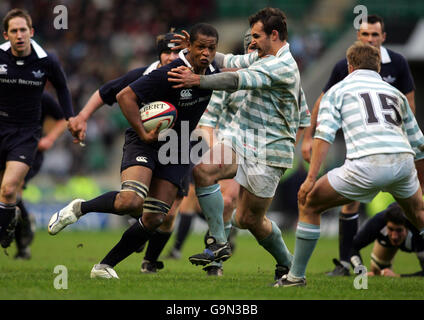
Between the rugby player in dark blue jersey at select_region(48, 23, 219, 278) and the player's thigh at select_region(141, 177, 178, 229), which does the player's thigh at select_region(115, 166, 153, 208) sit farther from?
the player's thigh at select_region(141, 177, 178, 229)

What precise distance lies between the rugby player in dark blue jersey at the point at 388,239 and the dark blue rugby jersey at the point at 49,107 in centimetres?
446

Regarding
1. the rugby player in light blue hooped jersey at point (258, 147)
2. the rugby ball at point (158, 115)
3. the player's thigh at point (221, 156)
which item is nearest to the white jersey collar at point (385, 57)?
the rugby player in light blue hooped jersey at point (258, 147)

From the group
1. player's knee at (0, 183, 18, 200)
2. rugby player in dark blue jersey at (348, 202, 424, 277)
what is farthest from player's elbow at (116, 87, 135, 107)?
rugby player in dark blue jersey at (348, 202, 424, 277)

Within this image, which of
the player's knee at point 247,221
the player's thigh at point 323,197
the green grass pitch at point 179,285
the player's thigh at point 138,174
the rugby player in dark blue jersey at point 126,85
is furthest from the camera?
the rugby player in dark blue jersey at point 126,85

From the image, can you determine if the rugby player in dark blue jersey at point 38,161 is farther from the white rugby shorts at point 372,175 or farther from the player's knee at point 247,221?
the white rugby shorts at point 372,175

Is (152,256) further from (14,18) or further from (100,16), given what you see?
(100,16)

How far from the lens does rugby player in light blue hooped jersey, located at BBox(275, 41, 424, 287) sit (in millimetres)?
5941

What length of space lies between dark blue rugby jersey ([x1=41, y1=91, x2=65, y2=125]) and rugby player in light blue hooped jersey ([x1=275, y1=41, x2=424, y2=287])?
16.3 feet

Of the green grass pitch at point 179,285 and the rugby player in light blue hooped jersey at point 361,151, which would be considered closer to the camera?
the green grass pitch at point 179,285

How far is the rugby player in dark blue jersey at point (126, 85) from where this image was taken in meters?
7.50

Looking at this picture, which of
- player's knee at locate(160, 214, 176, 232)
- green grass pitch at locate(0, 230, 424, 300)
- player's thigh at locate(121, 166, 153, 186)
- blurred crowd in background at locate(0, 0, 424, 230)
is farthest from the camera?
blurred crowd in background at locate(0, 0, 424, 230)

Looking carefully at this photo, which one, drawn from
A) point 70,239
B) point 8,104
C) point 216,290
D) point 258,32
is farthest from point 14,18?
point 70,239

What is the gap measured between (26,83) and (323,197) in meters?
4.01
